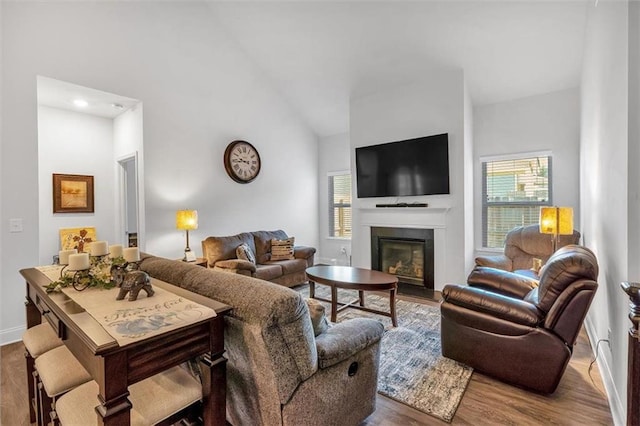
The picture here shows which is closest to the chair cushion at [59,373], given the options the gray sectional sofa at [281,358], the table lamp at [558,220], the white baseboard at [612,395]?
the gray sectional sofa at [281,358]

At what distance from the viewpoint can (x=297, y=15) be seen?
407cm

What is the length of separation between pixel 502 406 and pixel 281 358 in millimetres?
1644

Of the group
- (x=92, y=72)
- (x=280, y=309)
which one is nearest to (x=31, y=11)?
(x=92, y=72)

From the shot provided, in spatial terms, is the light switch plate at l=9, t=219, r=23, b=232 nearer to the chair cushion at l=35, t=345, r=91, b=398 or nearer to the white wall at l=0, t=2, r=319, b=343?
the white wall at l=0, t=2, r=319, b=343

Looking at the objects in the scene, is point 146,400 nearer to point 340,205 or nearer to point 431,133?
point 431,133

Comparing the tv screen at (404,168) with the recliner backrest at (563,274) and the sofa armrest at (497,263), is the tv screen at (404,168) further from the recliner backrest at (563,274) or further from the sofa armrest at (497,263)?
the recliner backrest at (563,274)

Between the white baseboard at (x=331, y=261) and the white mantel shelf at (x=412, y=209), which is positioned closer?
the white mantel shelf at (x=412, y=209)

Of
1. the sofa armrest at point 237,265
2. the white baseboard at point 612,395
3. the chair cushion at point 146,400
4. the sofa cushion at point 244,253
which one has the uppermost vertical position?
the sofa cushion at point 244,253

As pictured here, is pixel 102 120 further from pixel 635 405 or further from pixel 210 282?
pixel 635 405

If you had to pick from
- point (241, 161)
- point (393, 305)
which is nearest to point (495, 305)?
point (393, 305)

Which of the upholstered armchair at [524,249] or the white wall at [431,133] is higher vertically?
the white wall at [431,133]

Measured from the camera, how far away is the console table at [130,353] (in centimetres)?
99

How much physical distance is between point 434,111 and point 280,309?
404 cm

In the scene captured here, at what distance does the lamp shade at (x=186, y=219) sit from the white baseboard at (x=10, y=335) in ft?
6.07
